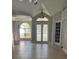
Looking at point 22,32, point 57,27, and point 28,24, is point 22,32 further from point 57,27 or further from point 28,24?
point 57,27

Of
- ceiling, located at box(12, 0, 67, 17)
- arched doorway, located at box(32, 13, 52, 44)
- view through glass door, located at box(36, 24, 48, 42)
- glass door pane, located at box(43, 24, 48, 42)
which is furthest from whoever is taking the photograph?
view through glass door, located at box(36, 24, 48, 42)

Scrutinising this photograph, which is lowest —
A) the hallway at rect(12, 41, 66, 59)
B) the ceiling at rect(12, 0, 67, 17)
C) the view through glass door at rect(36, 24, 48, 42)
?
the hallway at rect(12, 41, 66, 59)

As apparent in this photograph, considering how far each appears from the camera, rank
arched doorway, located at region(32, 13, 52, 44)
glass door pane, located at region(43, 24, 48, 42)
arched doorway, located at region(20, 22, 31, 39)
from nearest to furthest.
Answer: arched doorway, located at region(32, 13, 52, 44)
glass door pane, located at region(43, 24, 48, 42)
arched doorway, located at region(20, 22, 31, 39)

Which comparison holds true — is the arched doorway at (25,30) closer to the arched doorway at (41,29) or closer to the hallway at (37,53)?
the arched doorway at (41,29)

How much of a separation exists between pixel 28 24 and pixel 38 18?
4343 mm

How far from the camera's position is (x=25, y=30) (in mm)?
21547

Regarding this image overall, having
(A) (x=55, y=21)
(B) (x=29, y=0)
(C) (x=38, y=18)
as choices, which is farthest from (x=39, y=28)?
(B) (x=29, y=0)

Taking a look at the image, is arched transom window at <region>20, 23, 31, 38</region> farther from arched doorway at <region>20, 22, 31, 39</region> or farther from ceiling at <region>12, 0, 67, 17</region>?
ceiling at <region>12, 0, 67, 17</region>

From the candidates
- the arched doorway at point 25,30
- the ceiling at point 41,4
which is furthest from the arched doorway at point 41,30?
the ceiling at point 41,4

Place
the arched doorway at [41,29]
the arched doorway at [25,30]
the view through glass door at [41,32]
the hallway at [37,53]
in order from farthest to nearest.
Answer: the arched doorway at [25,30] < the view through glass door at [41,32] < the arched doorway at [41,29] < the hallway at [37,53]

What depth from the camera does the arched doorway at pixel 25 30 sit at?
21344 mm

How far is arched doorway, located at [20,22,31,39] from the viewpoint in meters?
21.3

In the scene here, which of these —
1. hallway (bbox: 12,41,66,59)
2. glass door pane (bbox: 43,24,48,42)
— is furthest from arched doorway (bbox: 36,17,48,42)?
hallway (bbox: 12,41,66,59)
